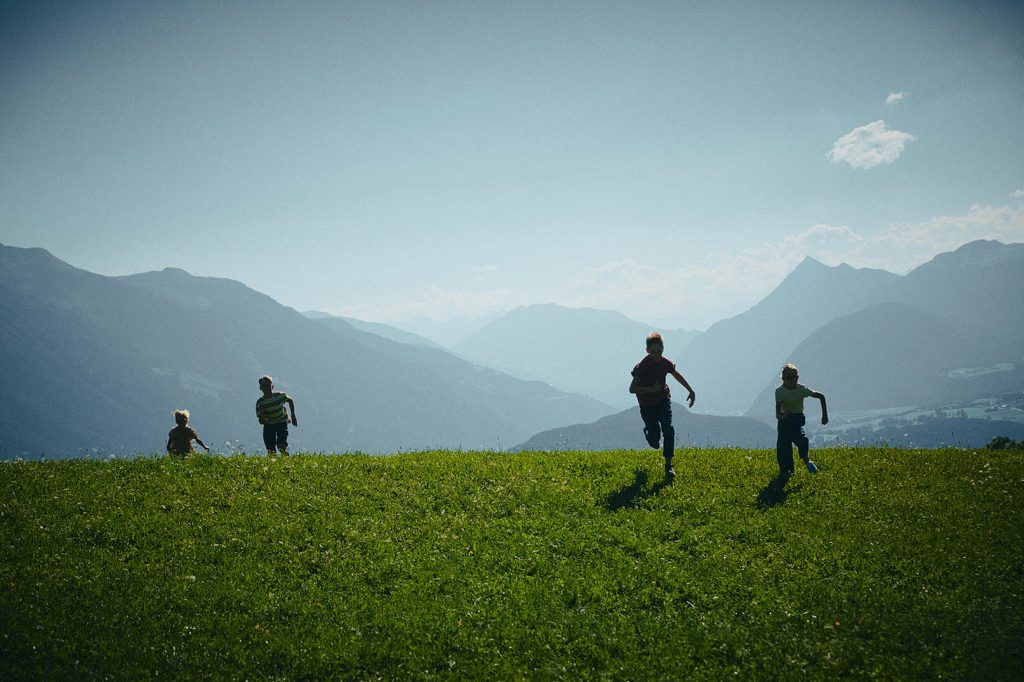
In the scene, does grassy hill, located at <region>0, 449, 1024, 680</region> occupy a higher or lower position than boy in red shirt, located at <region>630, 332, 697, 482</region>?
lower

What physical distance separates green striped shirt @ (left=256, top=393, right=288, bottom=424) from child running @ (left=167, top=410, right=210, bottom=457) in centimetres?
196

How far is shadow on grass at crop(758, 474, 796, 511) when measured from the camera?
43.0 feet

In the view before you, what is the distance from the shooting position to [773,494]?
13.6 m

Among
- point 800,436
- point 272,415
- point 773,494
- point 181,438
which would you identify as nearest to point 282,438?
point 272,415

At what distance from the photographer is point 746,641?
8703 millimetres

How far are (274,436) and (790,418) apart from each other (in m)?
16.5

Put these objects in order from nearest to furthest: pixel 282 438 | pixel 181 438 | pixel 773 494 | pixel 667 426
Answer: pixel 773 494 < pixel 667 426 < pixel 181 438 < pixel 282 438

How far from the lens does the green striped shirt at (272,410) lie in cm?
1755

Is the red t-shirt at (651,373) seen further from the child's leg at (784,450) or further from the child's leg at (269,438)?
the child's leg at (269,438)

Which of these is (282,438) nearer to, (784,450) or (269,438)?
(269,438)

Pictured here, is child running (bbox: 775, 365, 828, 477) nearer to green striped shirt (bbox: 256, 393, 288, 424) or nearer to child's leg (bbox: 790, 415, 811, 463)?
child's leg (bbox: 790, 415, 811, 463)

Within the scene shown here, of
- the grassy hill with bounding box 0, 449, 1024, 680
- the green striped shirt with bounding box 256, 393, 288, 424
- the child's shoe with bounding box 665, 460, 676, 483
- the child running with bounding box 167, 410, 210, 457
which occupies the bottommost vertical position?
the grassy hill with bounding box 0, 449, 1024, 680

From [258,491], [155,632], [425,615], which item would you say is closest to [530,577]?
[425,615]

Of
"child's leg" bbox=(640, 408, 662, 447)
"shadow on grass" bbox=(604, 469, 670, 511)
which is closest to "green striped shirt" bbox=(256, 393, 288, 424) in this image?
"shadow on grass" bbox=(604, 469, 670, 511)
